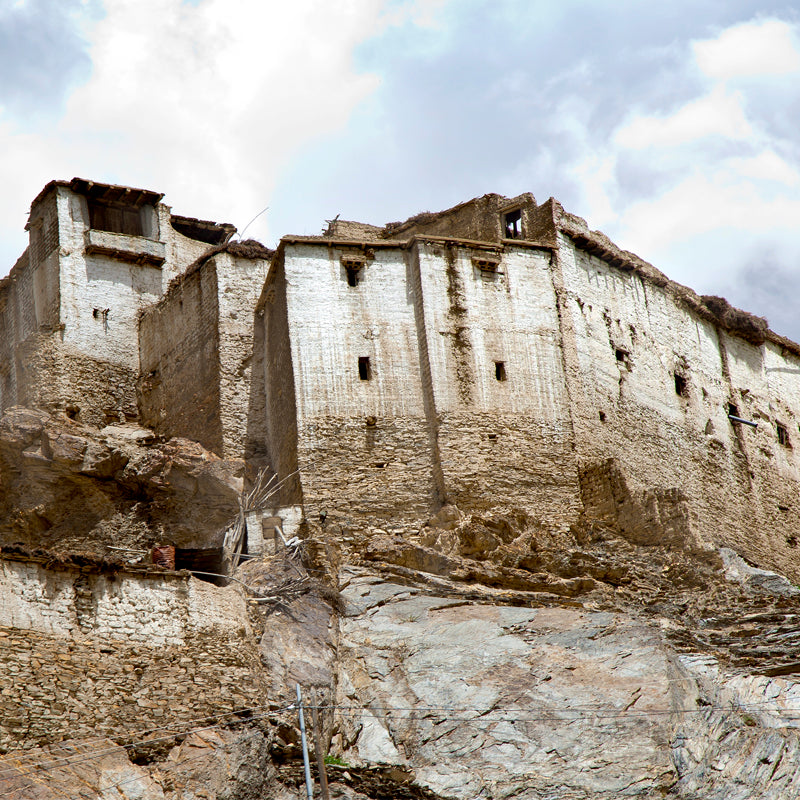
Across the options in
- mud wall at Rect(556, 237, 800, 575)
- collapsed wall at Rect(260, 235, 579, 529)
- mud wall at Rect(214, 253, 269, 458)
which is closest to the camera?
collapsed wall at Rect(260, 235, 579, 529)

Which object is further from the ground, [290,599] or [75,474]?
[75,474]

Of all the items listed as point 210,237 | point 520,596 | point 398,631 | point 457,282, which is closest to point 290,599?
point 398,631

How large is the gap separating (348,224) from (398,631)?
1446cm

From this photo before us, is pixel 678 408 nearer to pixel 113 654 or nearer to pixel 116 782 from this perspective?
pixel 113 654

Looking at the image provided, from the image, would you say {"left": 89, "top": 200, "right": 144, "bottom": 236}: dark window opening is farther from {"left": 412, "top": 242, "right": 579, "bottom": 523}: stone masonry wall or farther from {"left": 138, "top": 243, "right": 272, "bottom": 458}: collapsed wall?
{"left": 412, "top": 242, "right": 579, "bottom": 523}: stone masonry wall

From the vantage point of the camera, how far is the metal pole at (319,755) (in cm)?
2139

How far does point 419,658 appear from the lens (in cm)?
2516

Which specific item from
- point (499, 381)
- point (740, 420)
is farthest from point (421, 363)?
point (740, 420)

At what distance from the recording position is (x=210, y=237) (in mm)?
40531

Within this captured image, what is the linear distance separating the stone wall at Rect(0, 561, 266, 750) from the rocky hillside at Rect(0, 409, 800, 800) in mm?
51

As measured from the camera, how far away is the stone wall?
68.4ft

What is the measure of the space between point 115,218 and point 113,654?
63.2ft

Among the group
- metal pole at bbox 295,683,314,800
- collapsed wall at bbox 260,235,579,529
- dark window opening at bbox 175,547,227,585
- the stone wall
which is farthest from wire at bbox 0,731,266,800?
collapsed wall at bbox 260,235,579,529

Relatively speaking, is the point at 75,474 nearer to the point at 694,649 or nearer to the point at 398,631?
the point at 398,631
